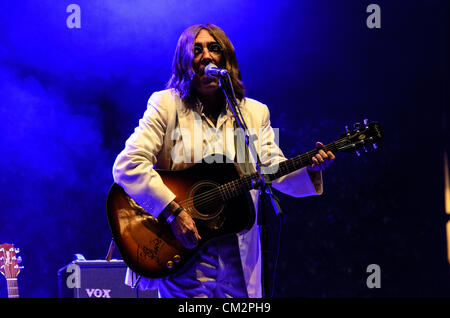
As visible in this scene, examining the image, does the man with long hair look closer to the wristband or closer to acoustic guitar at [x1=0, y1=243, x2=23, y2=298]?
the wristband

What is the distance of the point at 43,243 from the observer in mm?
4477

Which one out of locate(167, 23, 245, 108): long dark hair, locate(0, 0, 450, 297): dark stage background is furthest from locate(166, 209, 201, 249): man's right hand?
locate(0, 0, 450, 297): dark stage background

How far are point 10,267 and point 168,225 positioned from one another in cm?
174

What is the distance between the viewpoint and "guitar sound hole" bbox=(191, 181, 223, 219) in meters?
2.66

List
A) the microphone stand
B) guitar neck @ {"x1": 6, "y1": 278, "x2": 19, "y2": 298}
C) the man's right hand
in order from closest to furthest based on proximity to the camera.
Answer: the microphone stand < the man's right hand < guitar neck @ {"x1": 6, "y1": 278, "x2": 19, "y2": 298}

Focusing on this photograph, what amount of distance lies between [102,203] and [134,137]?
6.62 ft

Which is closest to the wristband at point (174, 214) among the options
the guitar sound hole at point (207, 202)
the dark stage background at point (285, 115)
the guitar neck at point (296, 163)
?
the guitar sound hole at point (207, 202)

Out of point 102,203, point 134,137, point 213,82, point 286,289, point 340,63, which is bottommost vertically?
point 286,289

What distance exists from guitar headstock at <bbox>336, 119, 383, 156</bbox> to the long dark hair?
2.14 feet

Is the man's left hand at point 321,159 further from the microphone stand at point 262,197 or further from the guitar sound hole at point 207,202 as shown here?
the guitar sound hole at point 207,202
